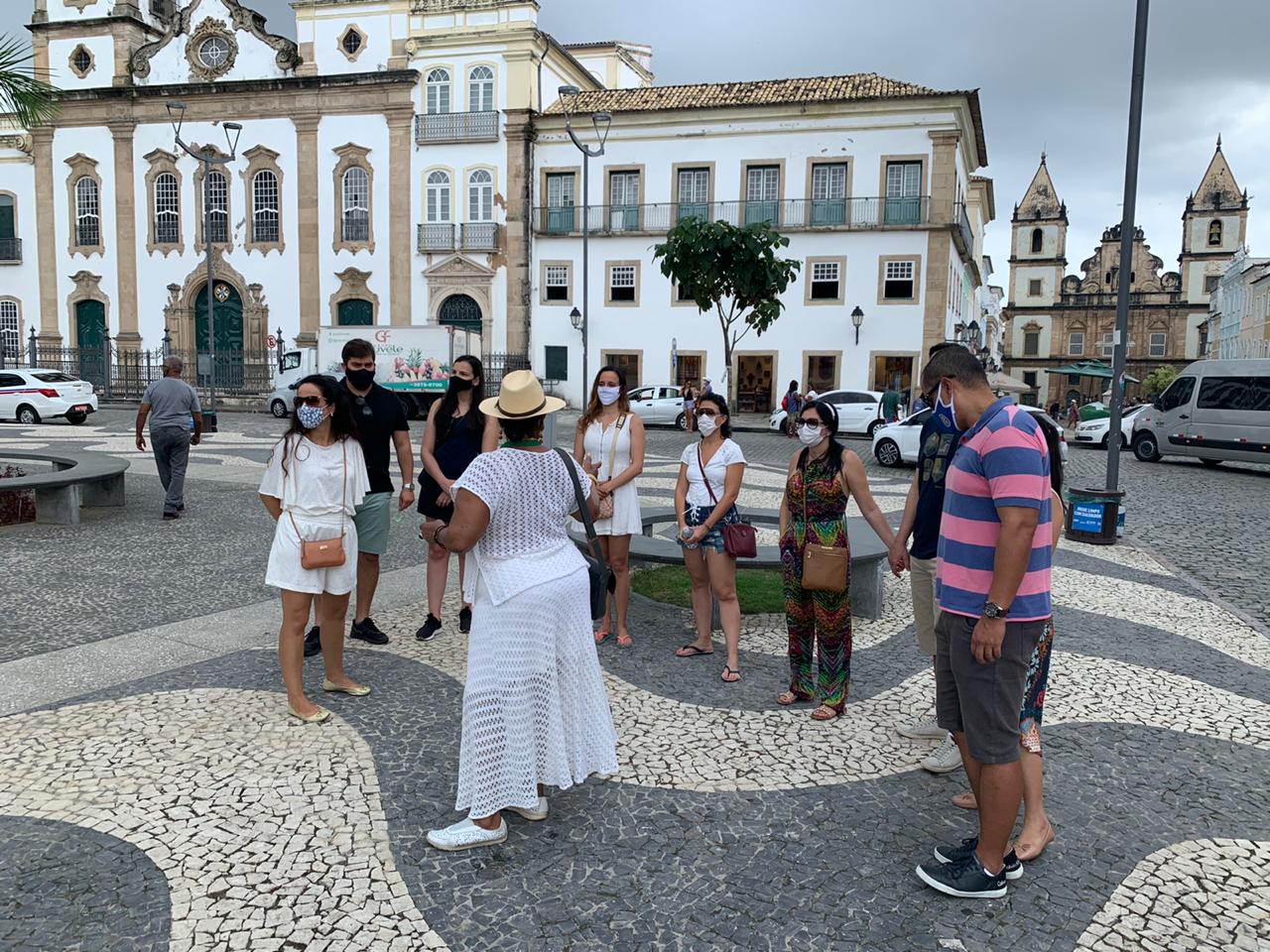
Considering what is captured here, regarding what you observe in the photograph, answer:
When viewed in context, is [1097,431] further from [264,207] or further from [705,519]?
[264,207]

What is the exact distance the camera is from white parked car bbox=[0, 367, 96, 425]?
2270 centimetres

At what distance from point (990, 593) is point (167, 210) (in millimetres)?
40261

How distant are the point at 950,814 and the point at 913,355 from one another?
29.3 meters

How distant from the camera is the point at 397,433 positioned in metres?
5.76

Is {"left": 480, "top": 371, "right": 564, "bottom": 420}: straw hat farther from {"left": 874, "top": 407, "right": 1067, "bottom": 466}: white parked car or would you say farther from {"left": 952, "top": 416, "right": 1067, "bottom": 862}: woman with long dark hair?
{"left": 874, "top": 407, "right": 1067, "bottom": 466}: white parked car

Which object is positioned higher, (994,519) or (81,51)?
(81,51)

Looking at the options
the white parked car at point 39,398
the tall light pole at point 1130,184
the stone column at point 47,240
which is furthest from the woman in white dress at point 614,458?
the stone column at point 47,240

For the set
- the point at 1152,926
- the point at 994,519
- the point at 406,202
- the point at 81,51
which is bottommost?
the point at 1152,926

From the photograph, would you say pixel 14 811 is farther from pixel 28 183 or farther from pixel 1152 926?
pixel 28 183

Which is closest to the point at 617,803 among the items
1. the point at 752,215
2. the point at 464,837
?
the point at 464,837

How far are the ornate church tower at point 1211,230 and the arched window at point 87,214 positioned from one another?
82.9 metres

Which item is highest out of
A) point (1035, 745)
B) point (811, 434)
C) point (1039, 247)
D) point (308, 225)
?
point (1039, 247)

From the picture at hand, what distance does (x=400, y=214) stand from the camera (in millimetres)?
34812

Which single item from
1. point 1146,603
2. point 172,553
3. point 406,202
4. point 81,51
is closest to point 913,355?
point 406,202
